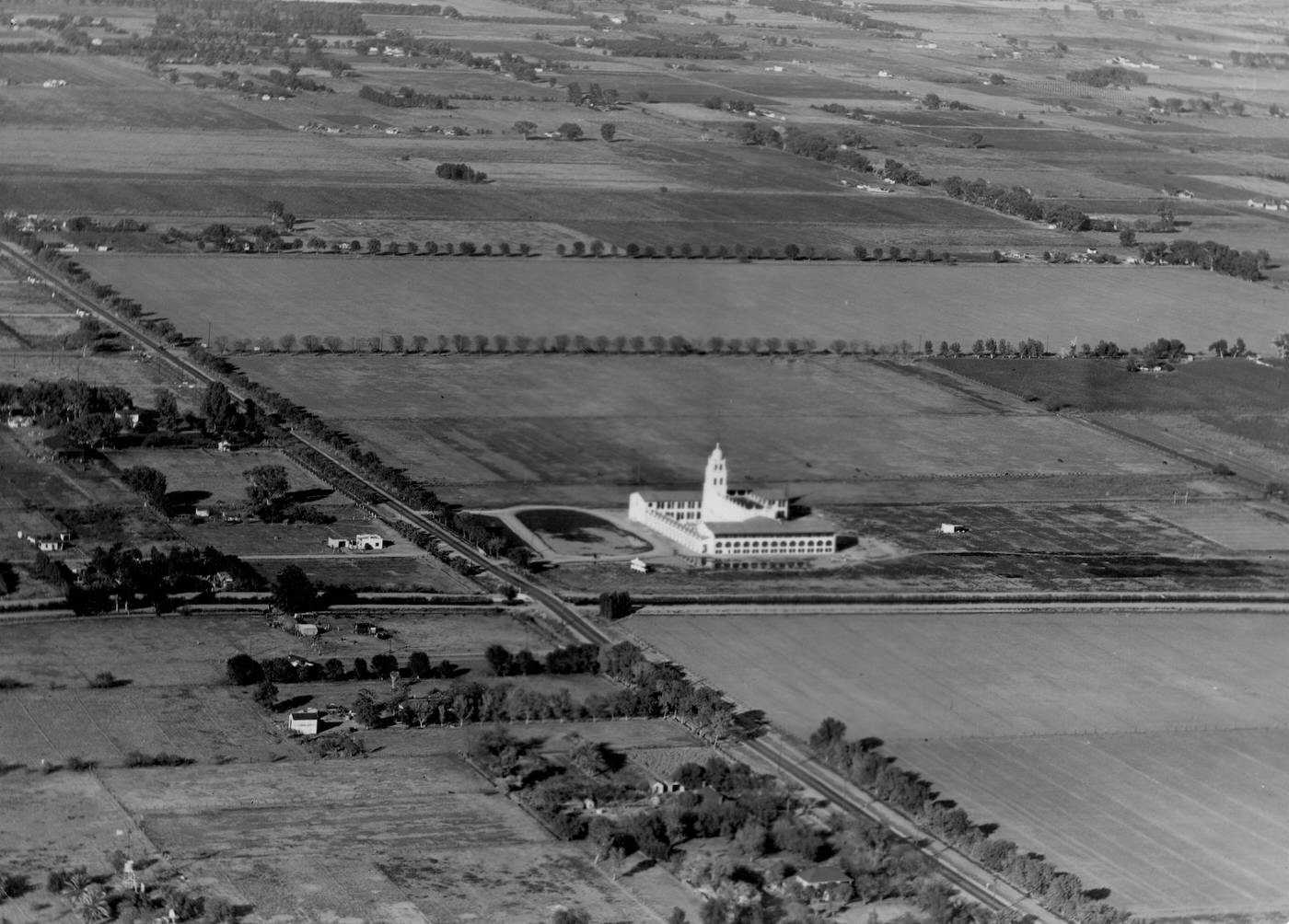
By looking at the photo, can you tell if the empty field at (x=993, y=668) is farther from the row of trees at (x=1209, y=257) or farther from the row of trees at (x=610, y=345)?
the row of trees at (x=1209, y=257)

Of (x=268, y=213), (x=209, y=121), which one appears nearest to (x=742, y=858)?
(x=268, y=213)

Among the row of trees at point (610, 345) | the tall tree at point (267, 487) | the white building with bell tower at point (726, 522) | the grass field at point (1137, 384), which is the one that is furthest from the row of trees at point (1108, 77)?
the tall tree at point (267, 487)

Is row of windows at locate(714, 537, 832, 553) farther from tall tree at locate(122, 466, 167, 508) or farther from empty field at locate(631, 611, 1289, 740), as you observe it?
tall tree at locate(122, 466, 167, 508)

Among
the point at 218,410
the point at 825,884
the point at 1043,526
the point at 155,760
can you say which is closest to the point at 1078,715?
the point at 825,884

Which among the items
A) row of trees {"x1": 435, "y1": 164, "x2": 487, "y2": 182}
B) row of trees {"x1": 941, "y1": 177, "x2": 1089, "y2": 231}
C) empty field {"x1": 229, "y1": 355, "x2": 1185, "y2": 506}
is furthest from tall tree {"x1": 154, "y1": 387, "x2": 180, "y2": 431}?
row of trees {"x1": 941, "y1": 177, "x2": 1089, "y2": 231}

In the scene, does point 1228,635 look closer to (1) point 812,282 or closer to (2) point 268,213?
(1) point 812,282

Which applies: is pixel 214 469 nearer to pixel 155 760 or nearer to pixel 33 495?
pixel 33 495
